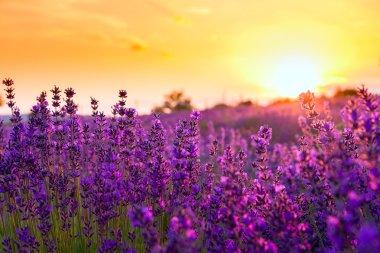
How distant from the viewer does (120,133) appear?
5168 mm

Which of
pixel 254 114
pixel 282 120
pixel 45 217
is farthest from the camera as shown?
pixel 254 114

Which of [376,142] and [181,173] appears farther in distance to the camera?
[181,173]

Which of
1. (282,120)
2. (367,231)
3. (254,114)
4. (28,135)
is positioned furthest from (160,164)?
(254,114)

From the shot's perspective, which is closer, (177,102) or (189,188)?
(189,188)

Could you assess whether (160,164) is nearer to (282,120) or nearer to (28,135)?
(28,135)

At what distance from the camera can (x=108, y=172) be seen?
4.55 meters

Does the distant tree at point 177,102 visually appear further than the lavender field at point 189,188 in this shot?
Yes

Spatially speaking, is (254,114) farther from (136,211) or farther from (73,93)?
(136,211)

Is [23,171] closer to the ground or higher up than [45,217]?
higher up

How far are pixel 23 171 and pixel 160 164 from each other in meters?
1.56

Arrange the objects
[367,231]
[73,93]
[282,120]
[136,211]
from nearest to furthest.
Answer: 1. [367,231]
2. [136,211]
3. [73,93]
4. [282,120]

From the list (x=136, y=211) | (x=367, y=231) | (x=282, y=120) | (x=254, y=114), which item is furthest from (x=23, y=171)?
(x=254, y=114)

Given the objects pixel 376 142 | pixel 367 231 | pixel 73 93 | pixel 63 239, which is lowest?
pixel 63 239

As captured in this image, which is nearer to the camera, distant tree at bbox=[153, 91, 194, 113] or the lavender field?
the lavender field
